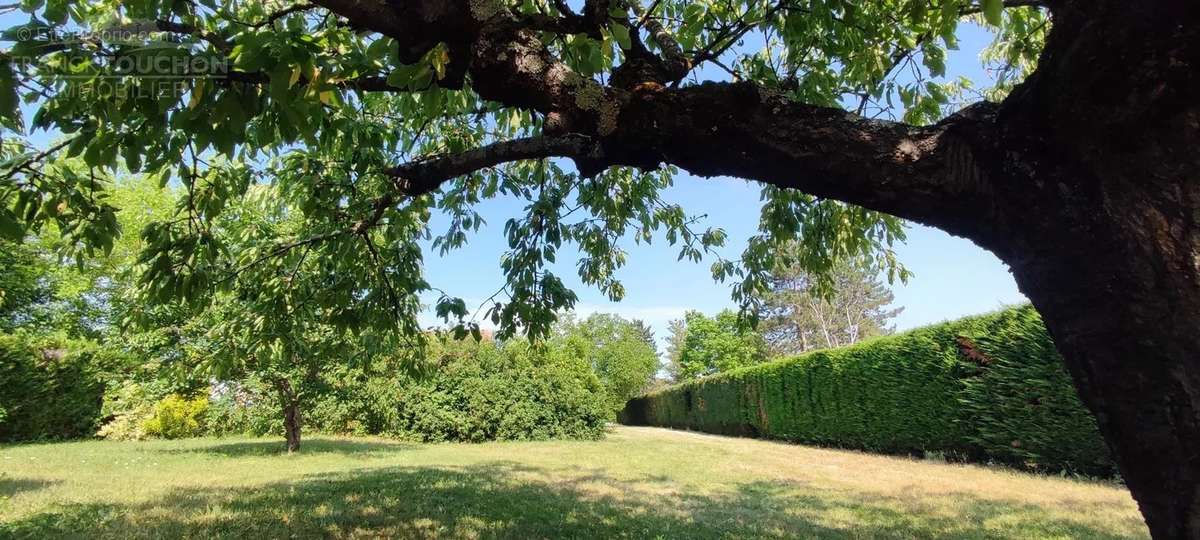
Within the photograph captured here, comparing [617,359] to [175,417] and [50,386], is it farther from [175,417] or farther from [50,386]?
[50,386]

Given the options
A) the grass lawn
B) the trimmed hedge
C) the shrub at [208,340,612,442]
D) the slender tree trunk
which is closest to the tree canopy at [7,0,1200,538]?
the grass lawn

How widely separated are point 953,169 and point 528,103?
142 centimetres

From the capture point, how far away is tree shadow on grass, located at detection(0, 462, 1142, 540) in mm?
5070

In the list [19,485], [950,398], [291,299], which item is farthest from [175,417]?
[950,398]

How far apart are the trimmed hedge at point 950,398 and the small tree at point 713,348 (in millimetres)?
26742

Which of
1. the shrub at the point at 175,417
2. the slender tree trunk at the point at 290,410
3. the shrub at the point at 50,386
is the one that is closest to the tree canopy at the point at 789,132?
the slender tree trunk at the point at 290,410

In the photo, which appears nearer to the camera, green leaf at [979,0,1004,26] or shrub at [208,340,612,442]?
green leaf at [979,0,1004,26]

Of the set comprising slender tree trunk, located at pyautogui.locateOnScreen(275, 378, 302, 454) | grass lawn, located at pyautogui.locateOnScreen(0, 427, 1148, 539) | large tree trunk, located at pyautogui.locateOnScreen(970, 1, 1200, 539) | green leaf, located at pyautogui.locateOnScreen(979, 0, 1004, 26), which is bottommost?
grass lawn, located at pyautogui.locateOnScreen(0, 427, 1148, 539)

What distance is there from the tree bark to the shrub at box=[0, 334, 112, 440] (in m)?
18.6

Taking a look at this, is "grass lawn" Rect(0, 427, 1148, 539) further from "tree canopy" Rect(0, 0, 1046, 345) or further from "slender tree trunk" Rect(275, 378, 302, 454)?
"tree canopy" Rect(0, 0, 1046, 345)

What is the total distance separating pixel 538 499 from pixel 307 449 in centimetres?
817

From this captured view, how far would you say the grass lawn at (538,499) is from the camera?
5.19 meters

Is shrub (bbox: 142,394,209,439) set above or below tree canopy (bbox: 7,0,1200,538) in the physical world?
below

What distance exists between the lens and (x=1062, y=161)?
155 cm
